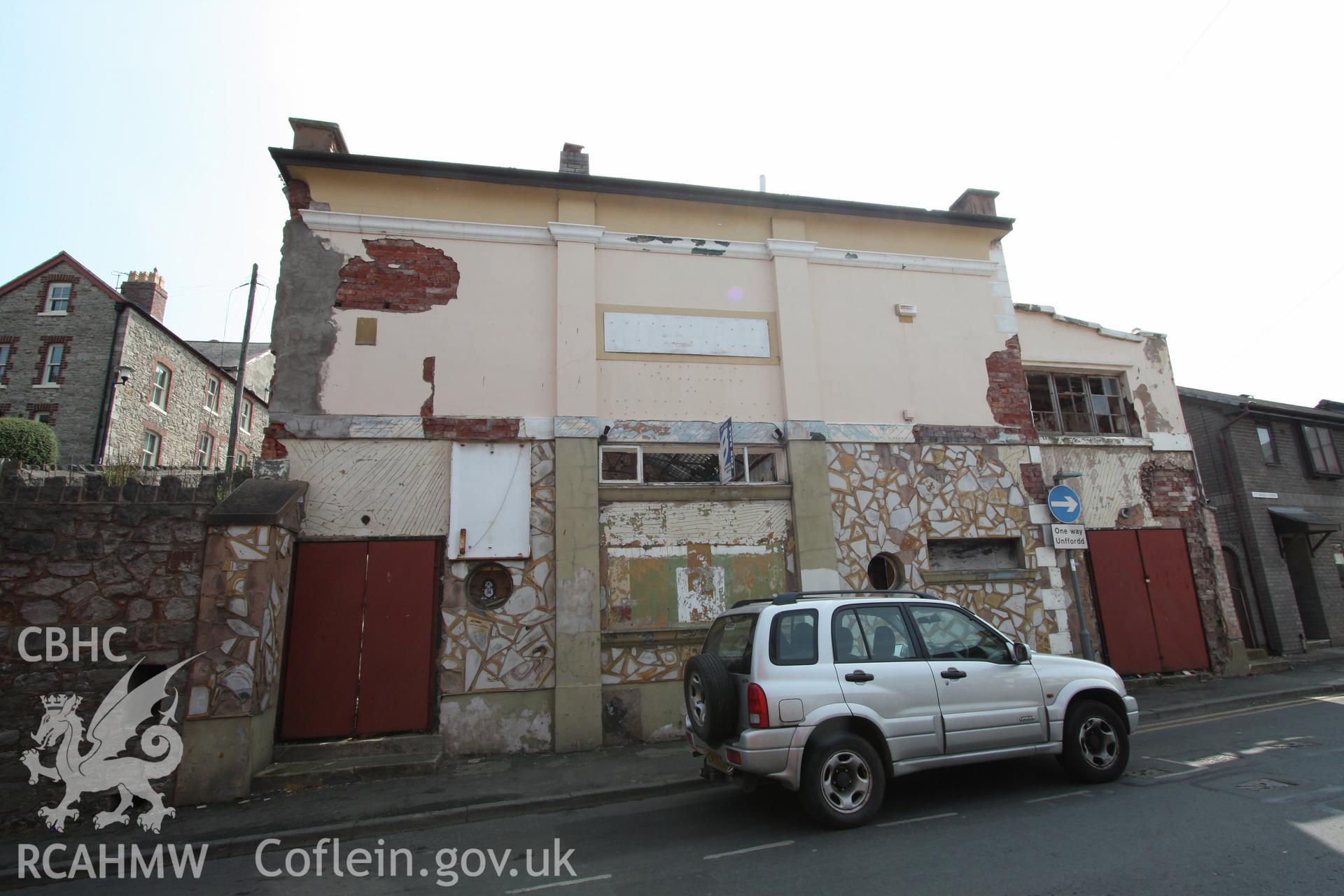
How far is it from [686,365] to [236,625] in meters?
6.53

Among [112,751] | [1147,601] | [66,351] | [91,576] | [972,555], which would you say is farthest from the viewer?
[66,351]

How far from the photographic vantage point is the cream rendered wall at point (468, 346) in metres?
9.16

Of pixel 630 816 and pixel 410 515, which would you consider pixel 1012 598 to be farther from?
pixel 410 515

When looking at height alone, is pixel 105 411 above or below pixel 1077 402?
above

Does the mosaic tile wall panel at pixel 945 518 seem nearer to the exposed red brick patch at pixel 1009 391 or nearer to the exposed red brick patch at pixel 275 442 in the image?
the exposed red brick patch at pixel 1009 391

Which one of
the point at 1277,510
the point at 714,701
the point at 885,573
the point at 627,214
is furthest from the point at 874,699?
the point at 1277,510

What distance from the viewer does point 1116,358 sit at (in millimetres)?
12891

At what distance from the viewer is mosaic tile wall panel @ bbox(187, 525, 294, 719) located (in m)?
7.06

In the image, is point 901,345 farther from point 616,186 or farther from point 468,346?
point 468,346

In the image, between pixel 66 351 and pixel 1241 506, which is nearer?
pixel 1241 506

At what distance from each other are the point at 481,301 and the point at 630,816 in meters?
7.02

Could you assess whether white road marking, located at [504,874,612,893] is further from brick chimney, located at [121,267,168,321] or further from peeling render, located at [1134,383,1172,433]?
brick chimney, located at [121,267,168,321]

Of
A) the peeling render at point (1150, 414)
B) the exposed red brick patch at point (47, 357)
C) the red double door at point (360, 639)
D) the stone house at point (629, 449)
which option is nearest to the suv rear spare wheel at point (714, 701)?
the stone house at point (629, 449)

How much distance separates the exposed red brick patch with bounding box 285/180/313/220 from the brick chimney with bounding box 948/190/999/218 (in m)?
10.6
